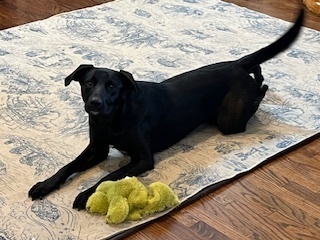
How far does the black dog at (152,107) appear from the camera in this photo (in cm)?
181

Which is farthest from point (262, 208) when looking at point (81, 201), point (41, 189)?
point (41, 189)

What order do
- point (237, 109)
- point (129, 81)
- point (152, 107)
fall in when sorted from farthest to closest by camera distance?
point (237, 109) < point (152, 107) < point (129, 81)

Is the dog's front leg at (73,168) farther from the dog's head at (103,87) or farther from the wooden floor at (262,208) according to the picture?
the wooden floor at (262,208)

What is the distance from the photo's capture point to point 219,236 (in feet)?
5.48

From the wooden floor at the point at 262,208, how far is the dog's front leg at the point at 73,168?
0.31 meters

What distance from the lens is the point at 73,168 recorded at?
187cm

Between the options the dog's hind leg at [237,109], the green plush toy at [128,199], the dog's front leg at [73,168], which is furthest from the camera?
the dog's hind leg at [237,109]

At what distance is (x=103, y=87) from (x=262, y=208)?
0.59m

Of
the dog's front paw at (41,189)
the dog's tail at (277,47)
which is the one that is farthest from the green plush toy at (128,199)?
the dog's tail at (277,47)

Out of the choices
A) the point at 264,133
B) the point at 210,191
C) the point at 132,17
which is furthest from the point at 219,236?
the point at 132,17

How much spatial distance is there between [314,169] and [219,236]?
504 millimetres

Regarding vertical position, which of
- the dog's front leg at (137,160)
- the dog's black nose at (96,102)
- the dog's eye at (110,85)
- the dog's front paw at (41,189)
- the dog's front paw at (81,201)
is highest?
the dog's eye at (110,85)

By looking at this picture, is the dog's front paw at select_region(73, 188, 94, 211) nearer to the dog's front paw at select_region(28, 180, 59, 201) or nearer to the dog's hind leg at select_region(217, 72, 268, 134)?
the dog's front paw at select_region(28, 180, 59, 201)

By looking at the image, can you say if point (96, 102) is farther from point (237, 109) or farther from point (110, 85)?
point (237, 109)
